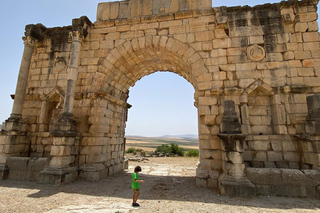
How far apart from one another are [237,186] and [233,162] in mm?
580

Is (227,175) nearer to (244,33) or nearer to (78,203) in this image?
(78,203)

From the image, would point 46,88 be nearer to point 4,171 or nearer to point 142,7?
point 4,171

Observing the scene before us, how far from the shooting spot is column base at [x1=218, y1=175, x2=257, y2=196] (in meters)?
4.36

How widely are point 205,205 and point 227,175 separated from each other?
46.9 inches

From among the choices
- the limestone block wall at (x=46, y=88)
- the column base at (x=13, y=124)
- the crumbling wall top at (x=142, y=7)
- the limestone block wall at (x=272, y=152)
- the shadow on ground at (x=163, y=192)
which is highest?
the crumbling wall top at (x=142, y=7)

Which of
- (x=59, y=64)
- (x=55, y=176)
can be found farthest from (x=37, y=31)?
(x=55, y=176)

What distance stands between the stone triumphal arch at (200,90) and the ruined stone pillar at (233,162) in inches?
1.0

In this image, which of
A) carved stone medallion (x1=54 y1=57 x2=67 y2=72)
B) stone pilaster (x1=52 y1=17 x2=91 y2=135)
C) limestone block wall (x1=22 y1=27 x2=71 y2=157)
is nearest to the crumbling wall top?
stone pilaster (x1=52 y1=17 x2=91 y2=135)

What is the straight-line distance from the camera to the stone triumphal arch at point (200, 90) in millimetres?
4859

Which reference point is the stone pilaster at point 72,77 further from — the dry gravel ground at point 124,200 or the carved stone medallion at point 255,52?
the carved stone medallion at point 255,52

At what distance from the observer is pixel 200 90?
5.95 m

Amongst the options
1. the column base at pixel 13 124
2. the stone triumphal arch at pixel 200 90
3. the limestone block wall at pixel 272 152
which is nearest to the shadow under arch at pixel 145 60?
the stone triumphal arch at pixel 200 90

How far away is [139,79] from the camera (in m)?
9.07

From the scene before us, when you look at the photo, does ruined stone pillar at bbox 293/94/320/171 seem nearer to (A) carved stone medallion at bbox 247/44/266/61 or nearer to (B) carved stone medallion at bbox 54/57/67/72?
(A) carved stone medallion at bbox 247/44/266/61
